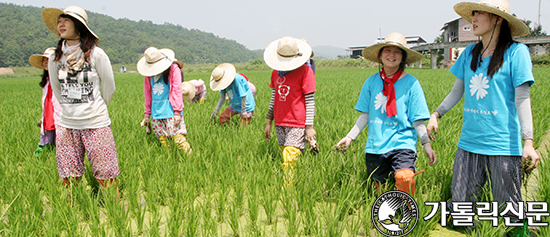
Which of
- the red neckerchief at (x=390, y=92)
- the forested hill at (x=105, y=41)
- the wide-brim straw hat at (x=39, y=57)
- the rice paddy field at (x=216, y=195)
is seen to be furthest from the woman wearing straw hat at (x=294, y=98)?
the forested hill at (x=105, y=41)

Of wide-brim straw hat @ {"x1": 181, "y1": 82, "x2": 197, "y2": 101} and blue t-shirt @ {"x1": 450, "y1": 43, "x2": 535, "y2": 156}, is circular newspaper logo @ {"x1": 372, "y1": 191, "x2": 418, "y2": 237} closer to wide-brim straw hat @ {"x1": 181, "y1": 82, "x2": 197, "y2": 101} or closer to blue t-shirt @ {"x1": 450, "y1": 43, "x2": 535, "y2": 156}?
blue t-shirt @ {"x1": 450, "y1": 43, "x2": 535, "y2": 156}

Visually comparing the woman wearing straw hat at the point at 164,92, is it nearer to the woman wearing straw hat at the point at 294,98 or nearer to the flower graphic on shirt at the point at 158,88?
the flower graphic on shirt at the point at 158,88

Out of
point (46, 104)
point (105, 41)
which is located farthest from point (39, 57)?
point (105, 41)

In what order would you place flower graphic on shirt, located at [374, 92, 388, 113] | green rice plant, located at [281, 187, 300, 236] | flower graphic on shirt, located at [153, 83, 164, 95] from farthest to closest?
flower graphic on shirt, located at [153, 83, 164, 95] < flower graphic on shirt, located at [374, 92, 388, 113] < green rice plant, located at [281, 187, 300, 236]

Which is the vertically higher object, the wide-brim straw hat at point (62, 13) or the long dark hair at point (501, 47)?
the wide-brim straw hat at point (62, 13)

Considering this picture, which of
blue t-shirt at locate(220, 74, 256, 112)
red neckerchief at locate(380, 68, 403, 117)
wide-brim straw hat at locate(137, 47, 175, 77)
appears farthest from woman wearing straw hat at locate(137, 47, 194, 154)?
red neckerchief at locate(380, 68, 403, 117)

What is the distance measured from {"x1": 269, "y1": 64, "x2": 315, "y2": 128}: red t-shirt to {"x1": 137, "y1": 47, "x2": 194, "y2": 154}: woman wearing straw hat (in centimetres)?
102

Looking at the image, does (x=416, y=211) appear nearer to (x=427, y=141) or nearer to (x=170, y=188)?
(x=427, y=141)

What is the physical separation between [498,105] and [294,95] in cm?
127

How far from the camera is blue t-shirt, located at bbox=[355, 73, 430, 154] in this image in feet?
6.17

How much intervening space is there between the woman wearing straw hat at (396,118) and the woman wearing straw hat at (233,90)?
231 centimetres

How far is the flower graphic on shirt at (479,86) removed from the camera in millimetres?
1665

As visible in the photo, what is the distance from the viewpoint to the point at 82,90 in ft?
6.67

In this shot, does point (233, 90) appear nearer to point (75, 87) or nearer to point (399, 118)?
point (75, 87)
